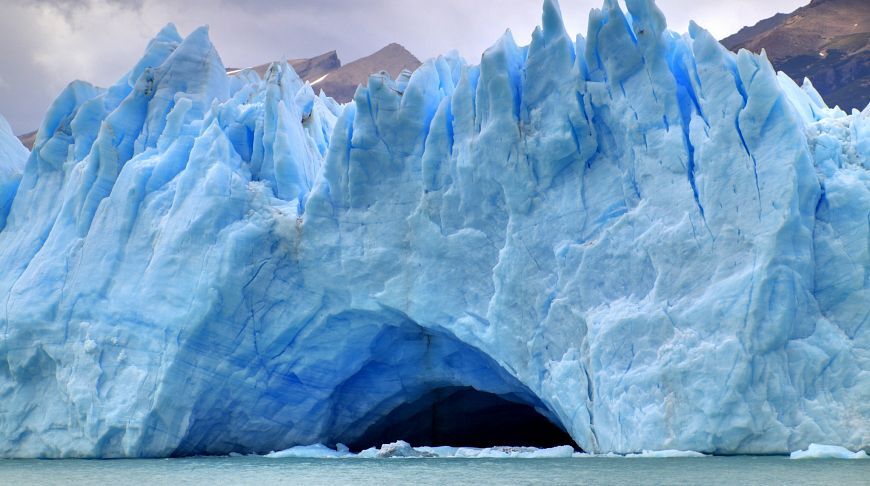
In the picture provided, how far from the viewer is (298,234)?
15234 millimetres

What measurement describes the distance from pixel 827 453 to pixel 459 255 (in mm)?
5746

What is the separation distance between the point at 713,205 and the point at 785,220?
977mm

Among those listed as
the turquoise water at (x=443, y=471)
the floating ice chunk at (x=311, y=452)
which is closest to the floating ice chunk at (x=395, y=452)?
the floating ice chunk at (x=311, y=452)

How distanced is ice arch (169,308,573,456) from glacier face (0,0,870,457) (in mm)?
48

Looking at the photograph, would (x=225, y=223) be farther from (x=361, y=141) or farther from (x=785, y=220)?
(x=785, y=220)

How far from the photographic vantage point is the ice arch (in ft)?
49.6

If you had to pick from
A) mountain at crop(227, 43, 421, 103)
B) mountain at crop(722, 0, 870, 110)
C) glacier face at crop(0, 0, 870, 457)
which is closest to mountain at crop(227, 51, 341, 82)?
mountain at crop(227, 43, 421, 103)

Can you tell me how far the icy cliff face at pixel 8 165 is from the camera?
17906mm

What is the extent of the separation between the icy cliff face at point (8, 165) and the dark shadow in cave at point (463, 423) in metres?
7.79

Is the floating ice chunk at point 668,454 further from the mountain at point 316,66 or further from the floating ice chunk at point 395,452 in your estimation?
the mountain at point 316,66

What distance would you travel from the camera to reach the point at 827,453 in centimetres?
1135

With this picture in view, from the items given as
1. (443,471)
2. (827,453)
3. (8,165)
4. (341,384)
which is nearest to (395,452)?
(341,384)

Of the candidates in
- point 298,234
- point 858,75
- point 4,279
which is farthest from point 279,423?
point 858,75

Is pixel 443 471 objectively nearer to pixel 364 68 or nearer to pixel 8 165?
pixel 8 165
